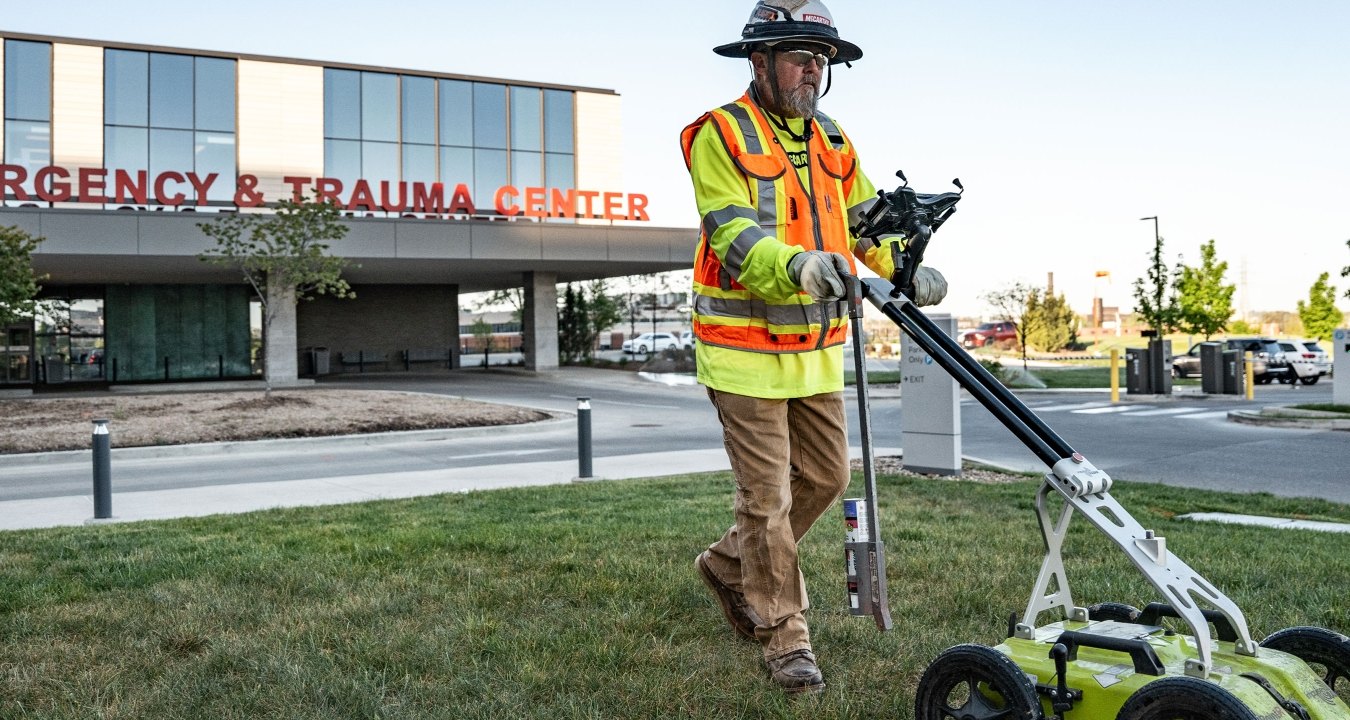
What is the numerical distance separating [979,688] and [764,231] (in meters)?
1.51

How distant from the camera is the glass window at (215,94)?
35.8m

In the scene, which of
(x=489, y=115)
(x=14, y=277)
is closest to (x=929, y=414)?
(x=14, y=277)

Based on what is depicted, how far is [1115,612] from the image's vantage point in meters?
3.05

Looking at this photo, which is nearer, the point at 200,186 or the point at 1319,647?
the point at 1319,647

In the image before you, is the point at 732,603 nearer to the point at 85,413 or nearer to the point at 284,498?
the point at 284,498

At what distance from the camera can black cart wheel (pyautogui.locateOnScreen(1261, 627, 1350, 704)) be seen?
2787 millimetres

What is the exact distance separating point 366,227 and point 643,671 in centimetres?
2813

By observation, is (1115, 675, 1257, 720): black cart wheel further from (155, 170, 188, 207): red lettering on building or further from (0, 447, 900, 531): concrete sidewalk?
(155, 170, 188, 207): red lettering on building

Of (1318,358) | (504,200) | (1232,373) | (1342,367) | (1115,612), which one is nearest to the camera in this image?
(1115,612)

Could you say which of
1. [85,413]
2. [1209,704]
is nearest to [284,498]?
[1209,704]

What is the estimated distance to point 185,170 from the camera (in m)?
35.8

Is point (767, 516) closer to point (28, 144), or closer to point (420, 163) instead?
point (420, 163)

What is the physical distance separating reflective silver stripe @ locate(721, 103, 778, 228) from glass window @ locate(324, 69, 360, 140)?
119 ft

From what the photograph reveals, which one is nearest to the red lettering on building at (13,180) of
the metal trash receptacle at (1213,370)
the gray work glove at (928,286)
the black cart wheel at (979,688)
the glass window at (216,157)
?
the glass window at (216,157)
